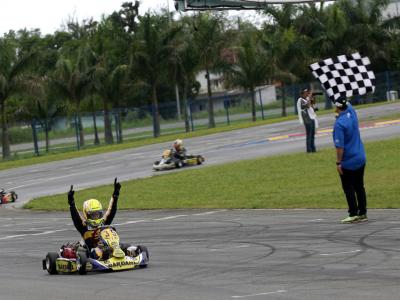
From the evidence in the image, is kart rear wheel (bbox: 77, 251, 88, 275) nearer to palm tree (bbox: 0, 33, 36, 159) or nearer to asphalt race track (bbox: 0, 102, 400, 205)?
asphalt race track (bbox: 0, 102, 400, 205)

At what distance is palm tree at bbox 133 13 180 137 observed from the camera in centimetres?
4656

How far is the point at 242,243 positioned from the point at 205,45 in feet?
122

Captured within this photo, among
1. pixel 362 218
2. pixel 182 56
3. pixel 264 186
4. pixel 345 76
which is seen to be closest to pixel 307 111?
pixel 345 76

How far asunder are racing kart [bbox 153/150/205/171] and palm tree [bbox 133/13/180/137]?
63.2ft

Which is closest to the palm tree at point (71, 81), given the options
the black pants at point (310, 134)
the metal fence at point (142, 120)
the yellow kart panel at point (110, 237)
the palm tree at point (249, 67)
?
the metal fence at point (142, 120)

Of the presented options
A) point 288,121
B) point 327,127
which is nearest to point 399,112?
point 327,127

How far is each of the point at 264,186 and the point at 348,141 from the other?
20.9ft

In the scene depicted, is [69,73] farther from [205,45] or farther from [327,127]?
[327,127]

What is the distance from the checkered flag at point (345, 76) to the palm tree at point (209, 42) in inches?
961

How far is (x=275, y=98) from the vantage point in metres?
63.4

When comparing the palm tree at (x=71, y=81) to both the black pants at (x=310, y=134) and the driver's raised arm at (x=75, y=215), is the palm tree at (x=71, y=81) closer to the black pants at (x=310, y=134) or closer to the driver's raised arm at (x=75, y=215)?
the black pants at (x=310, y=134)

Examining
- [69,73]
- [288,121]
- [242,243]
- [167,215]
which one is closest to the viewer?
[242,243]

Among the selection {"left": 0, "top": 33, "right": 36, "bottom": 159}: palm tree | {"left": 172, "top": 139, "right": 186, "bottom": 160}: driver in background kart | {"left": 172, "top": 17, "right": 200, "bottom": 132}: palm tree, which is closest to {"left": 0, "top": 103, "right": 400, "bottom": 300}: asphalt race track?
{"left": 172, "top": 139, "right": 186, "bottom": 160}: driver in background kart

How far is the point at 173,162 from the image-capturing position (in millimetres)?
26672
